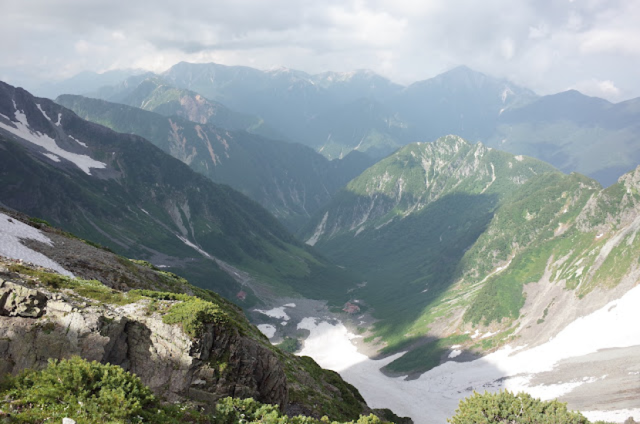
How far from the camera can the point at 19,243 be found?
178 feet

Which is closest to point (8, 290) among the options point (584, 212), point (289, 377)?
point (289, 377)

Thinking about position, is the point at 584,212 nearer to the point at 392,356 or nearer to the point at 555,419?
the point at 392,356

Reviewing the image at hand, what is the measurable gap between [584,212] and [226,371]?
19187cm

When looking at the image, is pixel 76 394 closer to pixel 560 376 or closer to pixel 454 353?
pixel 560 376

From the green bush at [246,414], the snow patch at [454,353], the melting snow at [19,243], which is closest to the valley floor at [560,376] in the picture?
the snow patch at [454,353]

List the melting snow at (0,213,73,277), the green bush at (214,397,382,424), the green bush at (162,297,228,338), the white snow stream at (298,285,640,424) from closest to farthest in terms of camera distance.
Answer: the green bush at (214,397,382,424)
the green bush at (162,297,228,338)
the melting snow at (0,213,73,277)
the white snow stream at (298,285,640,424)

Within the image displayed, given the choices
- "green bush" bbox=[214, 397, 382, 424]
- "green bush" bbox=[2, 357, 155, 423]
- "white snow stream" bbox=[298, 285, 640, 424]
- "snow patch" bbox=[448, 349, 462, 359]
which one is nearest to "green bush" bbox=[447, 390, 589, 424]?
"green bush" bbox=[214, 397, 382, 424]

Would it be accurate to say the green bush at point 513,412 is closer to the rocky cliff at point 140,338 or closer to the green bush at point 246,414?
the rocky cliff at point 140,338

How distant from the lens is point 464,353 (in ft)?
491

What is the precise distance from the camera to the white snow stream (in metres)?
114

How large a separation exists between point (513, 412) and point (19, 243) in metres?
65.9

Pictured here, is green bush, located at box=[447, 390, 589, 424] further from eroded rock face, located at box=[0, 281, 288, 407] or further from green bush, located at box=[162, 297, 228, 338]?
green bush, located at box=[162, 297, 228, 338]

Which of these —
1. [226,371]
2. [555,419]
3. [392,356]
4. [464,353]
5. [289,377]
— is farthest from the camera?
[392,356]

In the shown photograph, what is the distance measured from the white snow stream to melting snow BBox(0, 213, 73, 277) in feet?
351
